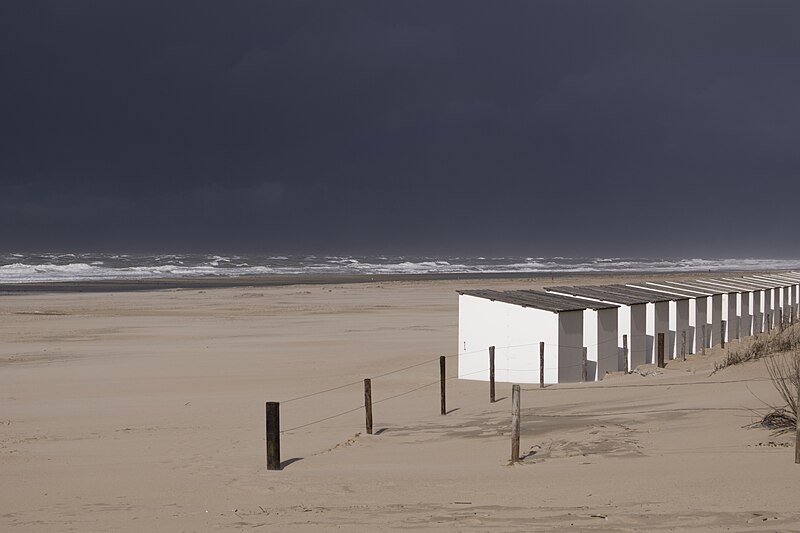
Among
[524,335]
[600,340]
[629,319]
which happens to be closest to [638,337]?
[629,319]

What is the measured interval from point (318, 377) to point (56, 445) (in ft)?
26.8

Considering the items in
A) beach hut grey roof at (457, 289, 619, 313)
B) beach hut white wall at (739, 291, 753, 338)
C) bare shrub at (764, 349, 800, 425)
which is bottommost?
beach hut white wall at (739, 291, 753, 338)

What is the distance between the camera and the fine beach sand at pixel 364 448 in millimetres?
9148

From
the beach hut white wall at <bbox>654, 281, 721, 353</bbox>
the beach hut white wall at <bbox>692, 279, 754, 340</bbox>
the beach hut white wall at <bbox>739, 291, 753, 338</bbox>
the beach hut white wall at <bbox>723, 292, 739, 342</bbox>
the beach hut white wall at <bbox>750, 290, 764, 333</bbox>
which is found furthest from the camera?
the beach hut white wall at <bbox>750, 290, 764, 333</bbox>

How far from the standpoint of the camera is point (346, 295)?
56.3m

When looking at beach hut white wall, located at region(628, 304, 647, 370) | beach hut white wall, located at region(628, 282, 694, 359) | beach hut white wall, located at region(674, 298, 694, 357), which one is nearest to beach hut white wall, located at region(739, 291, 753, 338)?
beach hut white wall, located at region(628, 282, 694, 359)

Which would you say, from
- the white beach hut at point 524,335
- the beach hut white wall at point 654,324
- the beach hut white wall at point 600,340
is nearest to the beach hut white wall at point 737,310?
the beach hut white wall at point 654,324

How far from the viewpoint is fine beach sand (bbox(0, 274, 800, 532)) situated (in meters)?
9.15

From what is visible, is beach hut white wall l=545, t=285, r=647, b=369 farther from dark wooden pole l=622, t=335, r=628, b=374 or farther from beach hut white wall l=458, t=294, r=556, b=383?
beach hut white wall l=458, t=294, r=556, b=383

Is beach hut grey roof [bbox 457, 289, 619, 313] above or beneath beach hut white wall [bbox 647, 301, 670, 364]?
above

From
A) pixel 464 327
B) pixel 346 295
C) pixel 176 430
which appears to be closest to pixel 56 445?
pixel 176 430

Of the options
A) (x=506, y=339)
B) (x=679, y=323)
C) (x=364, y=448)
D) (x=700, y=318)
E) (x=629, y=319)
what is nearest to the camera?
(x=364, y=448)

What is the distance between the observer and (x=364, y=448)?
525 inches

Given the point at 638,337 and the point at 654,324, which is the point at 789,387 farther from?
the point at 654,324
